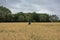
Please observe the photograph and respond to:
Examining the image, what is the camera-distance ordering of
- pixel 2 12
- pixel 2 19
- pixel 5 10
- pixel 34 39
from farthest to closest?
pixel 5 10 < pixel 2 12 < pixel 2 19 < pixel 34 39

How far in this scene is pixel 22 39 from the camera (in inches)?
288

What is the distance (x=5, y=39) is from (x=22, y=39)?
0.75 m

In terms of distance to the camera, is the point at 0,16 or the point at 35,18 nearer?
the point at 0,16

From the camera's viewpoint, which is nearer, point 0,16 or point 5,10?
point 0,16

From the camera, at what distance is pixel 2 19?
66.7 metres

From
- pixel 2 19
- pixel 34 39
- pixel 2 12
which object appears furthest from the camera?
pixel 2 12

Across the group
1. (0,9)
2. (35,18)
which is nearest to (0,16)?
(0,9)

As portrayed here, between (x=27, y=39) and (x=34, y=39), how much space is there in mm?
338

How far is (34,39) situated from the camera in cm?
709

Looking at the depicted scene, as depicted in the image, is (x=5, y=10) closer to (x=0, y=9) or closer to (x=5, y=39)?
(x=0, y=9)

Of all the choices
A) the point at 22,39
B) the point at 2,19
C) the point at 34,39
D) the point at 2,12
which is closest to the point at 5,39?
the point at 22,39

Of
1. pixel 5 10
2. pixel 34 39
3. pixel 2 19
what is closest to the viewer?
pixel 34 39

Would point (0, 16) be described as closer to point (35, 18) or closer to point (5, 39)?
point (35, 18)

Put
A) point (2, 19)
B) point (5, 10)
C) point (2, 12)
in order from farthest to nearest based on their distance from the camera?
point (5, 10) → point (2, 12) → point (2, 19)
